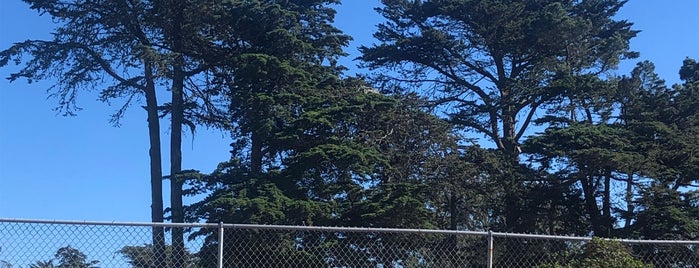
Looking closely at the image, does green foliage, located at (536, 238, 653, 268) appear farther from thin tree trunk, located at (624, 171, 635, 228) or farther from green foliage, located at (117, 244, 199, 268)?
thin tree trunk, located at (624, 171, 635, 228)

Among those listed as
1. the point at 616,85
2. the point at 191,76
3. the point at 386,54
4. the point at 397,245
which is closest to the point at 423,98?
the point at 386,54

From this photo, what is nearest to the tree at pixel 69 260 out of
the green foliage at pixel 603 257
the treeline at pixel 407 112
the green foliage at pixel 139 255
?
the green foliage at pixel 139 255

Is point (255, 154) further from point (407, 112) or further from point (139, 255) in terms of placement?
point (139, 255)

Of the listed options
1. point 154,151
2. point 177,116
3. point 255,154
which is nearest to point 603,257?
point 255,154

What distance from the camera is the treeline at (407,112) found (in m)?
21.0

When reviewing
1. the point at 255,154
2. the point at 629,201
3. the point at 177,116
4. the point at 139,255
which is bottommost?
the point at 139,255

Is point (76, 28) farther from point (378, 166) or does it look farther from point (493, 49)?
point (493, 49)

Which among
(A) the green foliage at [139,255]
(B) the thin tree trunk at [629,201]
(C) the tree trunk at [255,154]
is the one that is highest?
(C) the tree trunk at [255,154]

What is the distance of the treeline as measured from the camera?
20969mm

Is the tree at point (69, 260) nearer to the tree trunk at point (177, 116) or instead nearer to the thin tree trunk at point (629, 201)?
the tree trunk at point (177, 116)

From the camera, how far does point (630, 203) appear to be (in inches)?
887

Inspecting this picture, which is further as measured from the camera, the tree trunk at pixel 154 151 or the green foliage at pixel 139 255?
the tree trunk at pixel 154 151

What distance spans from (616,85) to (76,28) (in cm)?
1775

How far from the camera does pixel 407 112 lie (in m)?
23.8
